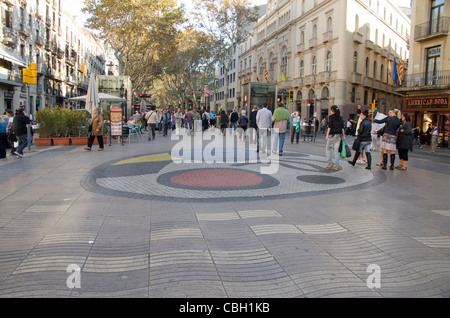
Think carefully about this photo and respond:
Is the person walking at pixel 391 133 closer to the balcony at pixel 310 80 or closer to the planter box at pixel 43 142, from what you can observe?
the planter box at pixel 43 142

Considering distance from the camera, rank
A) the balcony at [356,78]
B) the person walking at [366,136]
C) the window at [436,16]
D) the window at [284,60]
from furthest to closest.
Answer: the window at [284,60] < the balcony at [356,78] < the window at [436,16] < the person walking at [366,136]

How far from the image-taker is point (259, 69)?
5562 centimetres

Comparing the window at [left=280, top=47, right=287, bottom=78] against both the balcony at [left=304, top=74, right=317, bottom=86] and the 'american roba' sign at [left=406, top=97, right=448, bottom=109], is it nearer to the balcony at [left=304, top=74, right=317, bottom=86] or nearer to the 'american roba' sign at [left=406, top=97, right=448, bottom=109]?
the balcony at [left=304, top=74, right=317, bottom=86]

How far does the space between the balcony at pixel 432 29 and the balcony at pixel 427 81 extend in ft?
8.30

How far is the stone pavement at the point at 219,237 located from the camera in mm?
3031

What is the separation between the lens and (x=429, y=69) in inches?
1025

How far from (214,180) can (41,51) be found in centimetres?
4088

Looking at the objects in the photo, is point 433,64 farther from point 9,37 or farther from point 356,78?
point 9,37

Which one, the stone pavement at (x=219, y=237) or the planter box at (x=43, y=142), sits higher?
the planter box at (x=43, y=142)

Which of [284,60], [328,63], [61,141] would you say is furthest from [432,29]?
[61,141]

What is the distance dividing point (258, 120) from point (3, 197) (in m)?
8.68

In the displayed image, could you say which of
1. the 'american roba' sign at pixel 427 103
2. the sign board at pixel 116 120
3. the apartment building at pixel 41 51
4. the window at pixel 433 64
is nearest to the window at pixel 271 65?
the apartment building at pixel 41 51
